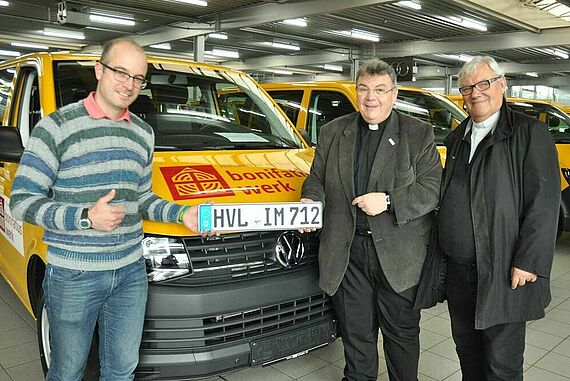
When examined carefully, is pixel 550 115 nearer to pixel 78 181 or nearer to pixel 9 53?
pixel 78 181

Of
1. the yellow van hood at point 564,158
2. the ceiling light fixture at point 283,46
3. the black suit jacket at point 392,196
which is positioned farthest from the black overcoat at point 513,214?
the ceiling light fixture at point 283,46

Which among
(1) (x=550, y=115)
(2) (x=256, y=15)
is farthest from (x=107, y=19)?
(1) (x=550, y=115)

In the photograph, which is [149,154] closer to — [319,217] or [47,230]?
[47,230]

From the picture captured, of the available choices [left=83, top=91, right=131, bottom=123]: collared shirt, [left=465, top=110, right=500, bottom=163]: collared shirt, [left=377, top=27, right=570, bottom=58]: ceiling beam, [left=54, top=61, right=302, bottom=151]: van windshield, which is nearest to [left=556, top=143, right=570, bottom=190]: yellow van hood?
[left=54, top=61, right=302, bottom=151]: van windshield

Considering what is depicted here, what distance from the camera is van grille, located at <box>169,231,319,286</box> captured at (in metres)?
2.25

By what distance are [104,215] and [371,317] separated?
4.84 feet

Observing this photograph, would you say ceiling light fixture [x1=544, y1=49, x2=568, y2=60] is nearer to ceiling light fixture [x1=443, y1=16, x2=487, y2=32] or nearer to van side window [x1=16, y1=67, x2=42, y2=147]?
ceiling light fixture [x1=443, y1=16, x2=487, y2=32]

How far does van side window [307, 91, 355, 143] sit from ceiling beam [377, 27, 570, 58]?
9.56 metres

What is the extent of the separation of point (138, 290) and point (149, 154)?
0.52 m

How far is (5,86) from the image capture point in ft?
11.7

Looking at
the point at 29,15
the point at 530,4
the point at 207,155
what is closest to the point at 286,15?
the point at 530,4

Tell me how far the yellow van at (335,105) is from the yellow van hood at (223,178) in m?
2.74

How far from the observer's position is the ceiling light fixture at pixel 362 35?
14.5m

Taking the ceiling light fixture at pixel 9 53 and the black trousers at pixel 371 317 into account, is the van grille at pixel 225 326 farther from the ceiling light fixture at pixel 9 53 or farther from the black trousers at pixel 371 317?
the ceiling light fixture at pixel 9 53
